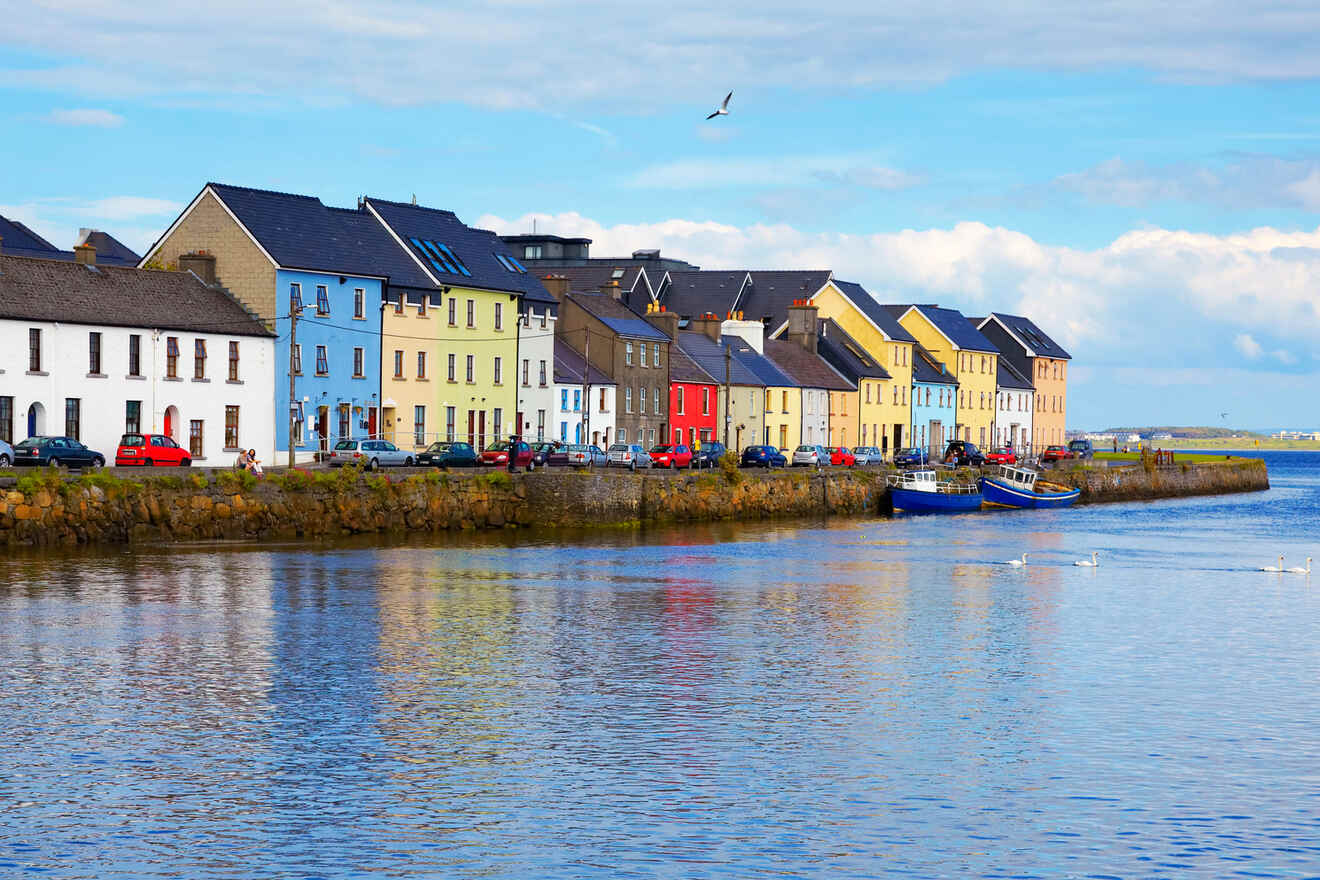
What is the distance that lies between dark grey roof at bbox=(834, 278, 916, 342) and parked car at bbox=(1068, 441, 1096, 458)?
17.3 metres

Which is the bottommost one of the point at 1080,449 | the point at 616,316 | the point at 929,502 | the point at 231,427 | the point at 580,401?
the point at 929,502


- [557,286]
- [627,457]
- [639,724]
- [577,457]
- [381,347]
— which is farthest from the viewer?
[557,286]

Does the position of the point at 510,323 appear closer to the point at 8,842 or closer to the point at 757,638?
the point at 757,638

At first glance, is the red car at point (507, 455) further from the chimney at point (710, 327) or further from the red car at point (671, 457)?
the chimney at point (710, 327)

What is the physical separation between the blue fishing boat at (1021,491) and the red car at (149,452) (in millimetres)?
53727

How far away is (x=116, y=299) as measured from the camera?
239 feet

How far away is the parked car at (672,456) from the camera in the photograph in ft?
304

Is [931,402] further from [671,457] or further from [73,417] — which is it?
[73,417]

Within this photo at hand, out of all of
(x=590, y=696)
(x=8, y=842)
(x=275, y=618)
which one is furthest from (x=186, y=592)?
(x=8, y=842)

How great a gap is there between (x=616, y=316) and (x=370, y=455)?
116ft

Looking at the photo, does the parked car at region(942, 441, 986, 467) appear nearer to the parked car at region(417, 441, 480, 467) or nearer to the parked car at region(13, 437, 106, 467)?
the parked car at region(417, 441, 480, 467)

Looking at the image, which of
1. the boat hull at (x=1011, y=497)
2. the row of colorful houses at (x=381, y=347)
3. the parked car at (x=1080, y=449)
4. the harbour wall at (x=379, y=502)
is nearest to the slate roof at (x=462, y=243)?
the row of colorful houses at (x=381, y=347)

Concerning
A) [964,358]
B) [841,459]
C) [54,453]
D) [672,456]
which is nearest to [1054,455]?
[964,358]

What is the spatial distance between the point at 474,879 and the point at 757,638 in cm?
2019
